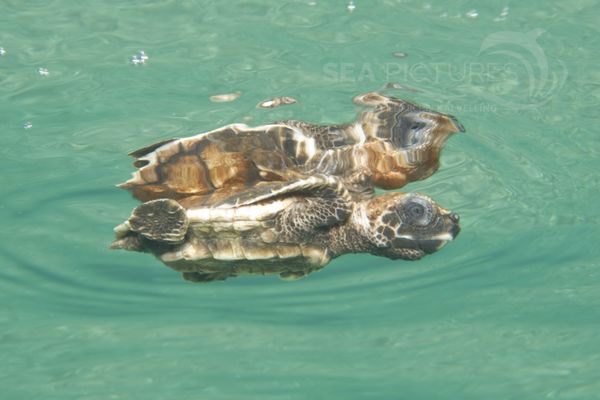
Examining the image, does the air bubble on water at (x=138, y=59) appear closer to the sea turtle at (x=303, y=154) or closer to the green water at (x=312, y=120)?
the green water at (x=312, y=120)

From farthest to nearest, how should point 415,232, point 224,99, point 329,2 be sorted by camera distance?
point 329,2, point 224,99, point 415,232

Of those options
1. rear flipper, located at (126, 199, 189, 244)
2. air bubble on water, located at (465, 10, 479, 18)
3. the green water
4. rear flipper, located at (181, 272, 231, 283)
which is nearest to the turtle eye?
the green water

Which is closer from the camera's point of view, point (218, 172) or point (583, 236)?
point (218, 172)

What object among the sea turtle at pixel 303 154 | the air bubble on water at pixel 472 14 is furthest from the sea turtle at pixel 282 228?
the air bubble on water at pixel 472 14

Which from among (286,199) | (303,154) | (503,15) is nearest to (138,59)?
(303,154)

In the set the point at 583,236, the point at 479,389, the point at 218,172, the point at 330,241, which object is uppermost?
the point at 218,172

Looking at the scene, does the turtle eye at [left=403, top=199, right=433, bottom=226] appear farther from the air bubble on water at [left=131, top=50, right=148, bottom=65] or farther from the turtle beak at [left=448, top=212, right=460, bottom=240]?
the air bubble on water at [left=131, top=50, right=148, bottom=65]

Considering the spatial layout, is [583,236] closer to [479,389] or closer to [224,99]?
[479,389]

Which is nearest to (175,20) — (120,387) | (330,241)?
(330,241)
